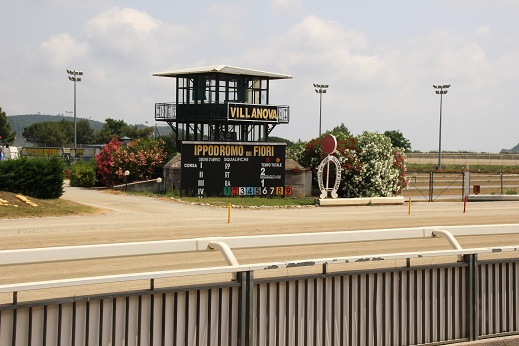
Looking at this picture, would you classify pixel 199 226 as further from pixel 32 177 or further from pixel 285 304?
pixel 285 304

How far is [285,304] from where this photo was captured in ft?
26.7

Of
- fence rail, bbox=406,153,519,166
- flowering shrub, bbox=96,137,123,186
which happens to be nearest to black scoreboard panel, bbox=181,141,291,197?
flowering shrub, bbox=96,137,123,186

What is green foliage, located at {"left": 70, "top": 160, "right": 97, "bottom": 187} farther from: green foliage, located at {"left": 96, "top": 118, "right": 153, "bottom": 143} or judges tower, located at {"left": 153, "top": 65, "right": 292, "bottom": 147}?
green foliage, located at {"left": 96, "top": 118, "right": 153, "bottom": 143}

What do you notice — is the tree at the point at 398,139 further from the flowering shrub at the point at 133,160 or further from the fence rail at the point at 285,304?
the fence rail at the point at 285,304

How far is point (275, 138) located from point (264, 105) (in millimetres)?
68324

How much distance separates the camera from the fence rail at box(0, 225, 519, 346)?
6797 millimetres

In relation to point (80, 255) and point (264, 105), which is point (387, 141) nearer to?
point (264, 105)

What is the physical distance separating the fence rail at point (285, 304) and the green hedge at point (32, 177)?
1223 inches

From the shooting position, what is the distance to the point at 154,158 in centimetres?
5069

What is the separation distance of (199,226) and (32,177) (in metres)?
12.4

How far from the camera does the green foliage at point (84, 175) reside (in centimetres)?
5438

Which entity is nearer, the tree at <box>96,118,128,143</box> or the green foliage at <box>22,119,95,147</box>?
the tree at <box>96,118,128,143</box>

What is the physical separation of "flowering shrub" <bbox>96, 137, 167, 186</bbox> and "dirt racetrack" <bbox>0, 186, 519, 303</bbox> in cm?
356

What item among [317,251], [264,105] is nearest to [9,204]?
[317,251]
